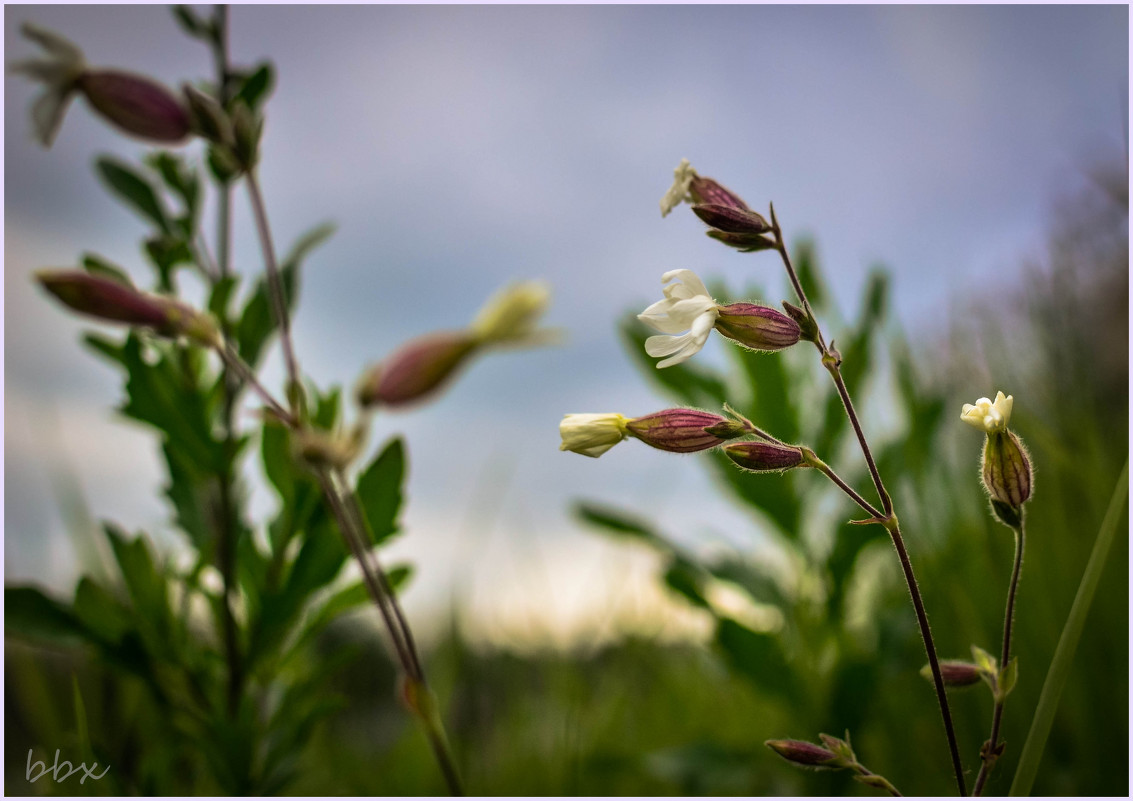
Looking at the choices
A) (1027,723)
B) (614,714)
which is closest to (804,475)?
(1027,723)

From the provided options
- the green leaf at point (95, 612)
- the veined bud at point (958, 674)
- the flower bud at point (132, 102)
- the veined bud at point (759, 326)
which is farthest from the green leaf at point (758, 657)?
the flower bud at point (132, 102)

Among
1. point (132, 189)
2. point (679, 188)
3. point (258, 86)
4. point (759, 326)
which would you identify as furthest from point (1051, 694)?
point (132, 189)

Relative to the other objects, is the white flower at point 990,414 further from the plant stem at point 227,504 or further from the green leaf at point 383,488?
the plant stem at point 227,504

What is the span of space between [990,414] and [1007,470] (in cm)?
3

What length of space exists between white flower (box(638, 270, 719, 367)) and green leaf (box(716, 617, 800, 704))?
51 cm

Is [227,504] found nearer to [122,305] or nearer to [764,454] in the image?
[122,305]

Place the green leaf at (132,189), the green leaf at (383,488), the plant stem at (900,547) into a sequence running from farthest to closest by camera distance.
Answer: the green leaf at (132,189) < the green leaf at (383,488) < the plant stem at (900,547)

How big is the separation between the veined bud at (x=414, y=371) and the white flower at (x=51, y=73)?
10.1 inches

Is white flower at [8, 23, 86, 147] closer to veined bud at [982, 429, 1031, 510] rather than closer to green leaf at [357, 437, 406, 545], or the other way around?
green leaf at [357, 437, 406, 545]

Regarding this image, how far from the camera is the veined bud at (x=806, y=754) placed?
410 mm

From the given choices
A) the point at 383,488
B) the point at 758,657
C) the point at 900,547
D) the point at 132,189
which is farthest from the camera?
the point at 758,657

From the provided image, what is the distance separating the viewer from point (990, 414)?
1.45 feet

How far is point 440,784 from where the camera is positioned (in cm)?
121

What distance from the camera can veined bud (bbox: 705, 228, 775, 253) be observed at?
44 centimetres
